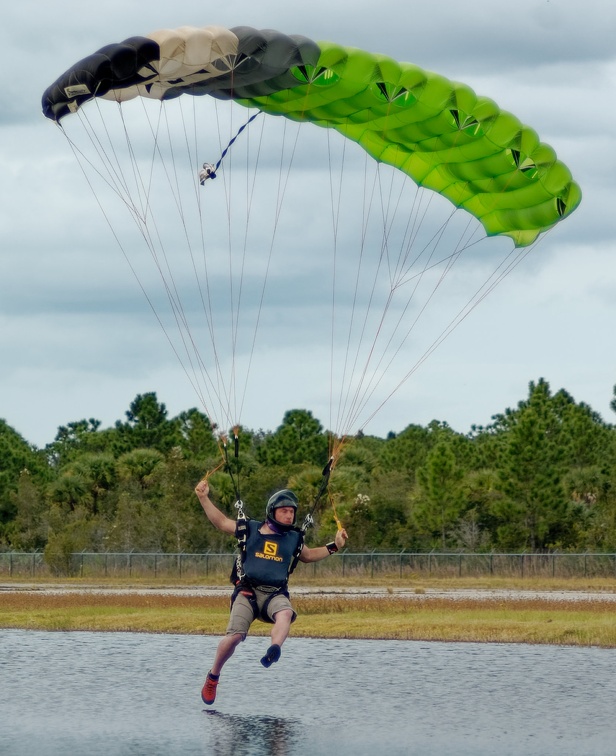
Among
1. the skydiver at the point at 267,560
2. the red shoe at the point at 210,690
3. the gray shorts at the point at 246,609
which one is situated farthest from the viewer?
the skydiver at the point at 267,560

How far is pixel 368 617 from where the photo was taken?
92.8 feet

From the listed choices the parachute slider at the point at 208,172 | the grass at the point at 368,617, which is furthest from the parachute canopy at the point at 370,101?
the grass at the point at 368,617

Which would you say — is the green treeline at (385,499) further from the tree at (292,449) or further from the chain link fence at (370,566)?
the tree at (292,449)

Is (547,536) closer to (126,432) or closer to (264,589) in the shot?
(126,432)

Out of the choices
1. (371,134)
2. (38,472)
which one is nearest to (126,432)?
(38,472)

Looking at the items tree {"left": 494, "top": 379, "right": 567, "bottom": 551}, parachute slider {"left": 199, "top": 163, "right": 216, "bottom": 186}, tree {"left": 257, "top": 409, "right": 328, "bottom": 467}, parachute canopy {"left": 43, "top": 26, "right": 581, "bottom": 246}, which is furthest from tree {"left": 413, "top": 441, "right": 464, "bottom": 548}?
parachute slider {"left": 199, "top": 163, "right": 216, "bottom": 186}

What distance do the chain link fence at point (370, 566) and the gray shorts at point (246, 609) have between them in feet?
128

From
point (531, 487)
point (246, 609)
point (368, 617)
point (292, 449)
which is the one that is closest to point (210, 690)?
point (246, 609)

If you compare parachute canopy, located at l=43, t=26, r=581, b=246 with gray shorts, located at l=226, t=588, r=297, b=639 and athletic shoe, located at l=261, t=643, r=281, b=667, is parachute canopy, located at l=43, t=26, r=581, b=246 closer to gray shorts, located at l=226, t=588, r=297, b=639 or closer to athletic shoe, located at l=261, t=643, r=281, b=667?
gray shorts, located at l=226, t=588, r=297, b=639

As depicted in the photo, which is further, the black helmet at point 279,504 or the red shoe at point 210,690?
the black helmet at point 279,504

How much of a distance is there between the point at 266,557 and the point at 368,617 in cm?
1449

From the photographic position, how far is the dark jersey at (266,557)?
14227 mm

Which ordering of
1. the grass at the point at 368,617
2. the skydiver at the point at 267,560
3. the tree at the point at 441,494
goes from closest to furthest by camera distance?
the skydiver at the point at 267,560 < the grass at the point at 368,617 < the tree at the point at 441,494

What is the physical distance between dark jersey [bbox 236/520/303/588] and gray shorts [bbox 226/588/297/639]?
16 cm
